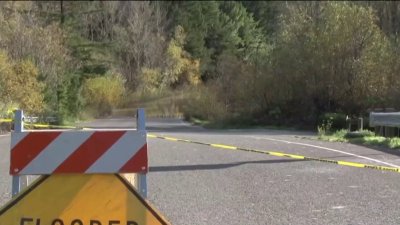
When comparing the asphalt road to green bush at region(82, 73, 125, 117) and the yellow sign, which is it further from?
green bush at region(82, 73, 125, 117)

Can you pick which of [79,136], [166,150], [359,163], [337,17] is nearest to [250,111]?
[337,17]

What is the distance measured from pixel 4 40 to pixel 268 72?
54.4ft

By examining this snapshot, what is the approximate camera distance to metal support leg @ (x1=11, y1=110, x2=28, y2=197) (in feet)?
15.5

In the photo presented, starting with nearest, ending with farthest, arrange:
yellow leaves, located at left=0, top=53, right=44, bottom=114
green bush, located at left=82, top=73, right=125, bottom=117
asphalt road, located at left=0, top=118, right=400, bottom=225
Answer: asphalt road, located at left=0, top=118, right=400, bottom=225 < yellow leaves, located at left=0, top=53, right=44, bottom=114 < green bush, located at left=82, top=73, right=125, bottom=117

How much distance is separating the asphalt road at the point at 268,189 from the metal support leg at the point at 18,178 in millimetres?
2579

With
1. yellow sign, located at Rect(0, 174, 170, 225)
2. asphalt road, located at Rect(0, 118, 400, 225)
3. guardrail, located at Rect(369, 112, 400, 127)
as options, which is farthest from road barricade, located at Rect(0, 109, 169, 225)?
guardrail, located at Rect(369, 112, 400, 127)

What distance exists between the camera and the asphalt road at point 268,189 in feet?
24.2

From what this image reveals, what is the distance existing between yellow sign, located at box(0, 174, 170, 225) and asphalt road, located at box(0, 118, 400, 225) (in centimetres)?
245

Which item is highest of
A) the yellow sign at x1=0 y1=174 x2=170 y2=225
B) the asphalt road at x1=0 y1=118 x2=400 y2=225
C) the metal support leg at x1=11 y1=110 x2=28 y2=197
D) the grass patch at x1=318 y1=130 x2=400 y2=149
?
the metal support leg at x1=11 y1=110 x2=28 y2=197

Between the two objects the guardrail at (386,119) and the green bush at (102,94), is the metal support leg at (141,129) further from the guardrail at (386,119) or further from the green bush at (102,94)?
the green bush at (102,94)

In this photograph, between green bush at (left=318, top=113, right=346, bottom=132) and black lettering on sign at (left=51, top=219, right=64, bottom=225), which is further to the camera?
green bush at (left=318, top=113, right=346, bottom=132)

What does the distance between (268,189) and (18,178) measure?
5.17 meters

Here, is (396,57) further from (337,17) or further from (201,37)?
(201,37)

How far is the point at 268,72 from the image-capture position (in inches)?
1447
